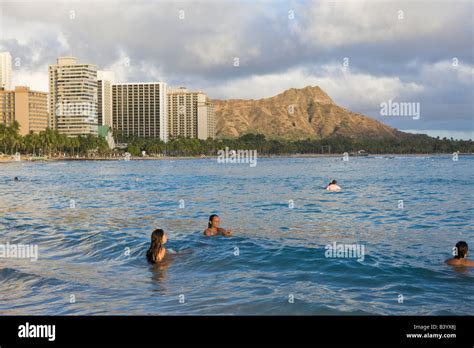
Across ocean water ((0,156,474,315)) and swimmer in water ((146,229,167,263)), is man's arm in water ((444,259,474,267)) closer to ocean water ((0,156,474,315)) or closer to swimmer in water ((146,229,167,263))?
ocean water ((0,156,474,315))

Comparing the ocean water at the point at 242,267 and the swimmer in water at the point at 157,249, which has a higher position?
the swimmer in water at the point at 157,249

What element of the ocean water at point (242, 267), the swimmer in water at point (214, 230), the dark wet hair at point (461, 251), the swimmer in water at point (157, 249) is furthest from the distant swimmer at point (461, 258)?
the swimmer in water at point (214, 230)

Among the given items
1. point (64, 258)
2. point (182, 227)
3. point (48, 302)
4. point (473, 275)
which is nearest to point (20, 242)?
point (64, 258)

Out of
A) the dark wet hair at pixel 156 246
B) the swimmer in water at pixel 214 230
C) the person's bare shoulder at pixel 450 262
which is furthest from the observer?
the swimmer in water at pixel 214 230

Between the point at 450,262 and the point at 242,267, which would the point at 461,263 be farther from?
the point at 242,267

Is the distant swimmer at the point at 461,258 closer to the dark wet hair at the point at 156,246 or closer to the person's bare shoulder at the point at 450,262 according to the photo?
the person's bare shoulder at the point at 450,262

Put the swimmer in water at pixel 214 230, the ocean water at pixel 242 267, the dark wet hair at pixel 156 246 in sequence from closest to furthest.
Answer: the ocean water at pixel 242 267 → the dark wet hair at pixel 156 246 → the swimmer in water at pixel 214 230

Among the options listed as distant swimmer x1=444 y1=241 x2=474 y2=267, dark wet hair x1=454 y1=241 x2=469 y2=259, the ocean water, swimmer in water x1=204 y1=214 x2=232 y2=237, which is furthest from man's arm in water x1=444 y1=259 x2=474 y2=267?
swimmer in water x1=204 y1=214 x2=232 y2=237

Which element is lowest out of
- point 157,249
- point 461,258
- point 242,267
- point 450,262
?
point 242,267

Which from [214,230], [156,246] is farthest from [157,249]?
[214,230]

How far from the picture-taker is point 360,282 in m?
13.0

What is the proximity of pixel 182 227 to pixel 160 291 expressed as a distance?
1185 cm

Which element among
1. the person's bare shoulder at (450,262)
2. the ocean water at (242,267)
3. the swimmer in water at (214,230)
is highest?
the swimmer in water at (214,230)
